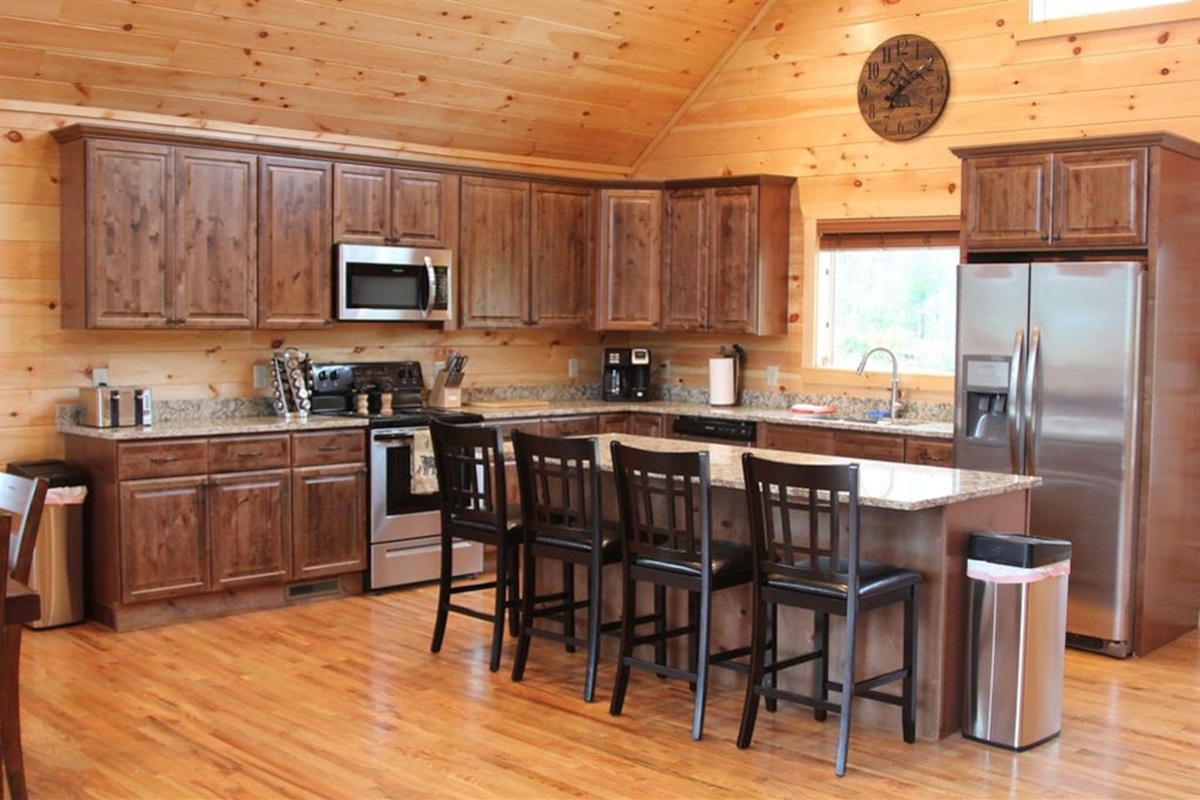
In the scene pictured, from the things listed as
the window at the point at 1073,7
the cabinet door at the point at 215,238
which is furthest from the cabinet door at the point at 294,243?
the window at the point at 1073,7

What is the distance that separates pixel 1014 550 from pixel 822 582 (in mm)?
720

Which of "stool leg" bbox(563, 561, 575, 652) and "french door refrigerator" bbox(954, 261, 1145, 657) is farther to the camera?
"french door refrigerator" bbox(954, 261, 1145, 657)

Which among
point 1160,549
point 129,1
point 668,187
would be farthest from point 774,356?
point 129,1

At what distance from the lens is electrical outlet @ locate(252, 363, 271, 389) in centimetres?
670

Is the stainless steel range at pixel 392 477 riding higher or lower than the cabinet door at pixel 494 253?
lower

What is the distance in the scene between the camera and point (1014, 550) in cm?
428

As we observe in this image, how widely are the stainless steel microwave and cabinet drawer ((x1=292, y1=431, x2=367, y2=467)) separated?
2.25ft

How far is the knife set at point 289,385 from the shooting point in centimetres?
656

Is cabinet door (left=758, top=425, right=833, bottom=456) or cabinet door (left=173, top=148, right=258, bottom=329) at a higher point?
cabinet door (left=173, top=148, right=258, bottom=329)

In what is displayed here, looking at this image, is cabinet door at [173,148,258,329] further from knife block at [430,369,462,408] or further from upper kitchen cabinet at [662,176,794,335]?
upper kitchen cabinet at [662,176,794,335]

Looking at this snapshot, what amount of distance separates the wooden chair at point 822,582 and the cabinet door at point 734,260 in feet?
10.3

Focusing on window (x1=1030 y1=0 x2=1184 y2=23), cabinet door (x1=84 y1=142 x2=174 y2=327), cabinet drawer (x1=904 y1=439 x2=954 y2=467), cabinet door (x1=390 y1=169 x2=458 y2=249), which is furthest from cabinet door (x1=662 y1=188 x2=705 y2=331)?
cabinet door (x1=84 y1=142 x2=174 y2=327)

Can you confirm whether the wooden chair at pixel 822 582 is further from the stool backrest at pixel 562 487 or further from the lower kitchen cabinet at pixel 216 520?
the lower kitchen cabinet at pixel 216 520

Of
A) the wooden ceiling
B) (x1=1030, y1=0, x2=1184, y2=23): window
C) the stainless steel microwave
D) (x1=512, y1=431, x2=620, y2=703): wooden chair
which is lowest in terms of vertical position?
(x1=512, y1=431, x2=620, y2=703): wooden chair
